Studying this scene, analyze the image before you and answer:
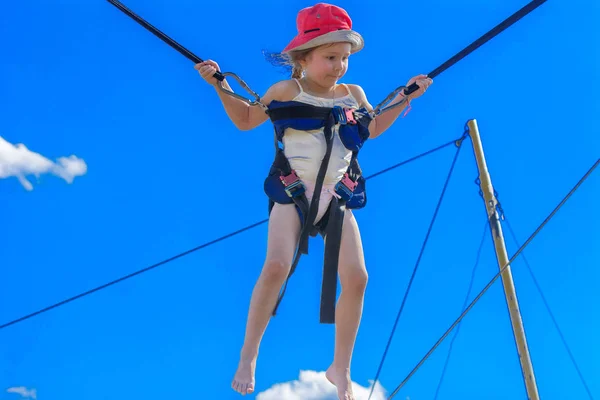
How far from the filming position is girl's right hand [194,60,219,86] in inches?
142

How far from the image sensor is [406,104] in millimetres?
4047

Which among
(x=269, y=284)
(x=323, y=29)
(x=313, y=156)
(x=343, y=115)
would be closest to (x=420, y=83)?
(x=343, y=115)

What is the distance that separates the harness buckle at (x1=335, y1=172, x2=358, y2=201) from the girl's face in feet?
1.69

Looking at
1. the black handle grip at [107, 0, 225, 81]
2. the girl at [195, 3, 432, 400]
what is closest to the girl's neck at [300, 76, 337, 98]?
the girl at [195, 3, 432, 400]

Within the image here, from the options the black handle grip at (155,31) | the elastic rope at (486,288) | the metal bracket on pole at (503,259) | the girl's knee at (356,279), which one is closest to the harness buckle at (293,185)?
the girl's knee at (356,279)

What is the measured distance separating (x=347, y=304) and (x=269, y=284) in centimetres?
44

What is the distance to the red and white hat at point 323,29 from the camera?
144 inches

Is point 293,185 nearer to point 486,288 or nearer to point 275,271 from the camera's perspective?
point 275,271

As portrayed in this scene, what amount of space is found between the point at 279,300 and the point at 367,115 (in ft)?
3.57

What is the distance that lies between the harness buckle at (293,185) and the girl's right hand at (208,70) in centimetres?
59

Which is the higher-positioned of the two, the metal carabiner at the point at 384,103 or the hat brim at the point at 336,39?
the hat brim at the point at 336,39

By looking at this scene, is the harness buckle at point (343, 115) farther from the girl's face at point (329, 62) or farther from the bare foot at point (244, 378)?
the bare foot at point (244, 378)

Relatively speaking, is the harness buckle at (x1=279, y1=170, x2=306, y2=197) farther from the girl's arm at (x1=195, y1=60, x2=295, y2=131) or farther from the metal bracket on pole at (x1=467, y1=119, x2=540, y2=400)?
the metal bracket on pole at (x1=467, y1=119, x2=540, y2=400)

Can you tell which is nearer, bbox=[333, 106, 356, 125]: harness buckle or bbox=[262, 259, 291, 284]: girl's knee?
bbox=[262, 259, 291, 284]: girl's knee
